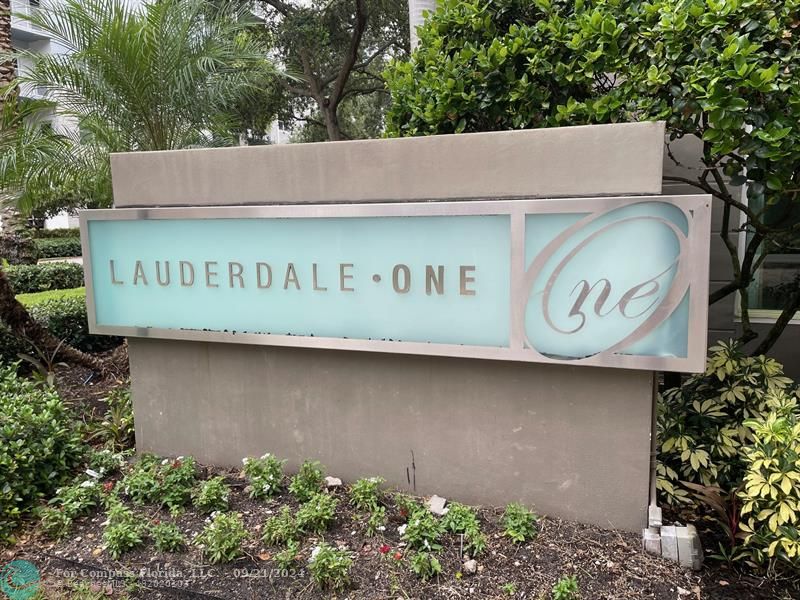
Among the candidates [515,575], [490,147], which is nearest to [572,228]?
[490,147]

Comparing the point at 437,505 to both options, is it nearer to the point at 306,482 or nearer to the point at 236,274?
the point at 306,482

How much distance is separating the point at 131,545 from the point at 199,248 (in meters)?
1.76

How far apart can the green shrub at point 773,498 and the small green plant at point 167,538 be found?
2815 mm

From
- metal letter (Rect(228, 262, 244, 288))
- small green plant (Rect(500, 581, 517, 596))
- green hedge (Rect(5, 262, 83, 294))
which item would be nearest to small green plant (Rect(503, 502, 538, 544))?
small green plant (Rect(500, 581, 517, 596))

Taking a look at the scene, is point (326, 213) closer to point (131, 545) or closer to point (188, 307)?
point (188, 307)

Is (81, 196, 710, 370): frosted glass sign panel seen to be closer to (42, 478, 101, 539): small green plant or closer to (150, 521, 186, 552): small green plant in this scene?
(42, 478, 101, 539): small green plant

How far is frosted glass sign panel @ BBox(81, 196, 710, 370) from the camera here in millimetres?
2938

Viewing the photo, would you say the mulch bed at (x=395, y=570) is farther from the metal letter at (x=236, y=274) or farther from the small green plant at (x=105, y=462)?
the metal letter at (x=236, y=274)

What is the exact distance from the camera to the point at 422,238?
10.9 feet

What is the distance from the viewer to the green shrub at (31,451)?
3527mm

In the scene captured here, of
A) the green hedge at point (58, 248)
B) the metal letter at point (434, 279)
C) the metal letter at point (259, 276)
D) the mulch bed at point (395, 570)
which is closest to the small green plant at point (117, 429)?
the mulch bed at point (395, 570)

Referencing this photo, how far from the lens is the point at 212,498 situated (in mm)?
3486

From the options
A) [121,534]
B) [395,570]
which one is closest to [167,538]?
[121,534]

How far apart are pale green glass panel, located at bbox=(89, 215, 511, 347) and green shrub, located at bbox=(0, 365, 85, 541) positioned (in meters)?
0.74
